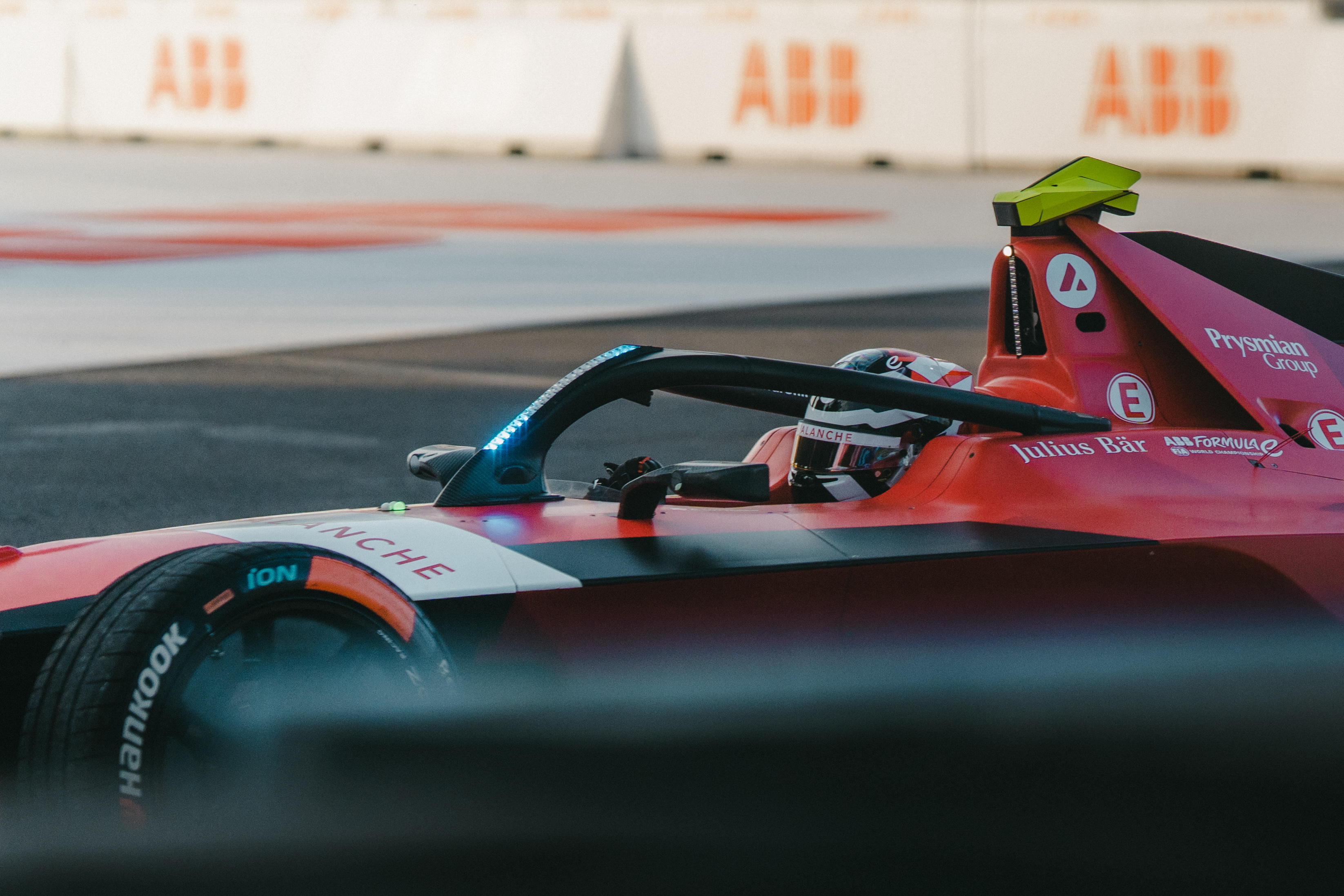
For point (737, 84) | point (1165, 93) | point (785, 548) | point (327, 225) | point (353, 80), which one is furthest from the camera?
point (353, 80)

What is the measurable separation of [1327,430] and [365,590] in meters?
2.44

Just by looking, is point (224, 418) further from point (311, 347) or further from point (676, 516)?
point (676, 516)

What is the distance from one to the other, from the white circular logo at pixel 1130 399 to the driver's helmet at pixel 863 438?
387 millimetres

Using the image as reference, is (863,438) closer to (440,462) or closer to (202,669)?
(440,462)

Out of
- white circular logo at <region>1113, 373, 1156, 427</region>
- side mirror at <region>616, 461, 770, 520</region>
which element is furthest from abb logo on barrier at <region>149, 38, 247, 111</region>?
side mirror at <region>616, 461, 770, 520</region>

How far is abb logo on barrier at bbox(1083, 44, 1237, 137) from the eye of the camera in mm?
18953

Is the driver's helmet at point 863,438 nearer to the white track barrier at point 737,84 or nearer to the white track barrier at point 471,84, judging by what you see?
the white track barrier at point 737,84

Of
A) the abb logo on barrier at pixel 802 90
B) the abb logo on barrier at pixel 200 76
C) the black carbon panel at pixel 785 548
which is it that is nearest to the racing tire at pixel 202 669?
the black carbon panel at pixel 785 548

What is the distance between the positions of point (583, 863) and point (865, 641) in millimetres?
702

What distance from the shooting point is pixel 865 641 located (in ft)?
10.5

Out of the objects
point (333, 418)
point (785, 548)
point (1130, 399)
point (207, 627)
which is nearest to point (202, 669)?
point (207, 627)

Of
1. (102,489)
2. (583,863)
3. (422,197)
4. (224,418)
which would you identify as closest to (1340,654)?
(583,863)

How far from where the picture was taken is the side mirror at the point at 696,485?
3.23m

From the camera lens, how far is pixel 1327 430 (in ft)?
13.0
